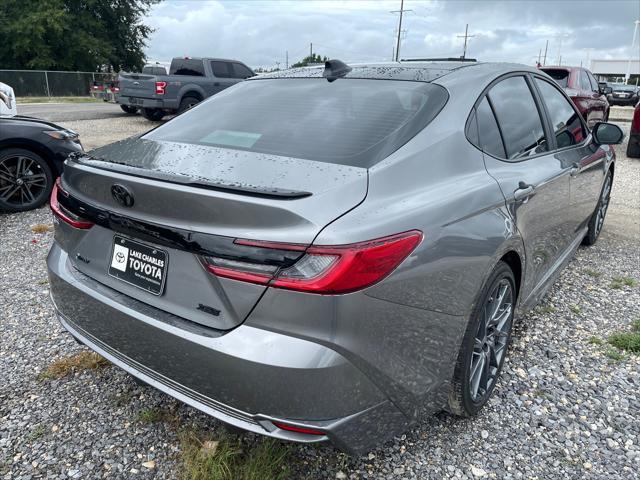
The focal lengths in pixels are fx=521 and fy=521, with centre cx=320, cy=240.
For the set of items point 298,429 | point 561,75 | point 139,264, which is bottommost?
point 298,429

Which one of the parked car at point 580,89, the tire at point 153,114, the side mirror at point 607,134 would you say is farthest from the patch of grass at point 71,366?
the tire at point 153,114

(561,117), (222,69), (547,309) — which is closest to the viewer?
(561,117)

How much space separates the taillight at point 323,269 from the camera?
1.61 meters

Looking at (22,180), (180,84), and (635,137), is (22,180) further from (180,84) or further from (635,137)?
(635,137)

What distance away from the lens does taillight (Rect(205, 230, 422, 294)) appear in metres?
1.61

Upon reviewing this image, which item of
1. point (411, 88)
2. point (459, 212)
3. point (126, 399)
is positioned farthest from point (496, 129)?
point (126, 399)

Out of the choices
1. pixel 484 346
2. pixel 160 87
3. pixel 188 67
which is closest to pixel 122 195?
pixel 484 346

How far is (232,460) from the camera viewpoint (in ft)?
7.15

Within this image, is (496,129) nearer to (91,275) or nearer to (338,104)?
(338,104)

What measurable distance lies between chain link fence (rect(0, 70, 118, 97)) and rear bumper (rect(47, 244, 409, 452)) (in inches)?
1198

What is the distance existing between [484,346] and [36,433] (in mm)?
2127

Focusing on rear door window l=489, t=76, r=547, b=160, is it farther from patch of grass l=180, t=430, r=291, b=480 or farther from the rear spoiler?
patch of grass l=180, t=430, r=291, b=480

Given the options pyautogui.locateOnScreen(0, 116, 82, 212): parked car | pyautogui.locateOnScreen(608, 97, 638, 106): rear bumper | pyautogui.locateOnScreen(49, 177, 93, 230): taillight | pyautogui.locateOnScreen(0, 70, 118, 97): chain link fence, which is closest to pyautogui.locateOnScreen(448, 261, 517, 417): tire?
pyautogui.locateOnScreen(49, 177, 93, 230): taillight

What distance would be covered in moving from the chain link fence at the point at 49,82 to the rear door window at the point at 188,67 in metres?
16.4
